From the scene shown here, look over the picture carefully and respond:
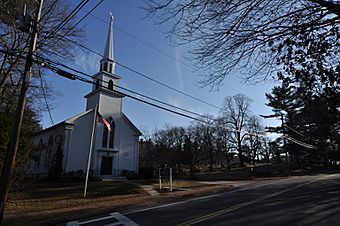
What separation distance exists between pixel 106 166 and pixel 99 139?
3.12 metres

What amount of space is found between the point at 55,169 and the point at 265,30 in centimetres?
2395

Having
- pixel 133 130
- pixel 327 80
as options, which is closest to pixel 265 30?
pixel 327 80

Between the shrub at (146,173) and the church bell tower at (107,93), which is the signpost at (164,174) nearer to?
the shrub at (146,173)

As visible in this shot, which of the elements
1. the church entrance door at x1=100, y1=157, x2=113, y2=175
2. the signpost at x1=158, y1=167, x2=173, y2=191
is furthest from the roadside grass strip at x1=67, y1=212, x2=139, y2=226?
the church entrance door at x1=100, y1=157, x2=113, y2=175

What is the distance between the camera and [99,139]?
29.3 metres

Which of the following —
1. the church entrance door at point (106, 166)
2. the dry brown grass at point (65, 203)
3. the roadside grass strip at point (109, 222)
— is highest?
the church entrance door at point (106, 166)

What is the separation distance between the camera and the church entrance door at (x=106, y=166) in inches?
1130

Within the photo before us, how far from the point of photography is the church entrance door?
2870cm

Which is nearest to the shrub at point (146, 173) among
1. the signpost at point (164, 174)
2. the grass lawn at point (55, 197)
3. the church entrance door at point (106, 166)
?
the church entrance door at point (106, 166)

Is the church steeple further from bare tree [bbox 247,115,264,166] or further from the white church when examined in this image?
bare tree [bbox 247,115,264,166]

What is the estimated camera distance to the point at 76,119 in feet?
93.1

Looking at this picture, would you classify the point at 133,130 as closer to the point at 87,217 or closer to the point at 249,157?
the point at 87,217

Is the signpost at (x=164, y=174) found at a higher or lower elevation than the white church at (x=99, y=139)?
lower

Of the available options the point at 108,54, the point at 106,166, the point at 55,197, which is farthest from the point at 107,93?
the point at 55,197
